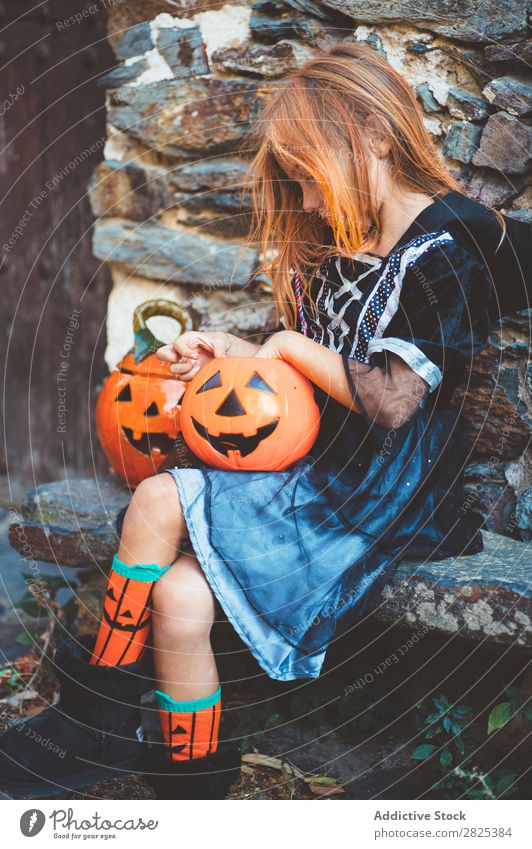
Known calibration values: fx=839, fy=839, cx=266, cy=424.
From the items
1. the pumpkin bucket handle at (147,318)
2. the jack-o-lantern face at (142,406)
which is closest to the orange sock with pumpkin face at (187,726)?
the jack-o-lantern face at (142,406)

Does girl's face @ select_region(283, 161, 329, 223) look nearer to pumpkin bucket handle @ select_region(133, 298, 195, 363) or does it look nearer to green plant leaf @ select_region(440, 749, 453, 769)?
pumpkin bucket handle @ select_region(133, 298, 195, 363)

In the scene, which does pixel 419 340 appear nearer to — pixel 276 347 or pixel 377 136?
pixel 276 347

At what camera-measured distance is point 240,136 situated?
226 centimetres

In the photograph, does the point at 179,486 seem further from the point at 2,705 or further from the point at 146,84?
the point at 146,84

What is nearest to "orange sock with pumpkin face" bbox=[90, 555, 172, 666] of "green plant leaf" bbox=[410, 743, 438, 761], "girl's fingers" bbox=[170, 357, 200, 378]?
"girl's fingers" bbox=[170, 357, 200, 378]

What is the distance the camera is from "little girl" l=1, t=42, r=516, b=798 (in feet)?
4.84

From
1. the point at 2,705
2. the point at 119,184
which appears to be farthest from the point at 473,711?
the point at 119,184

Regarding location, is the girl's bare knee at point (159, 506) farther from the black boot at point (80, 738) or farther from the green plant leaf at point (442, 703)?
the green plant leaf at point (442, 703)

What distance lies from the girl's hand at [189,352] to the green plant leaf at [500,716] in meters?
0.87

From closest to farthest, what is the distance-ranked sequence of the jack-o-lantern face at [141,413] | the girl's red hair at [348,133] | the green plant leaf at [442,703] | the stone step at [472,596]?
the stone step at [472,596], the girl's red hair at [348,133], the green plant leaf at [442,703], the jack-o-lantern face at [141,413]

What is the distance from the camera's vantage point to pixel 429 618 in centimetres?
154

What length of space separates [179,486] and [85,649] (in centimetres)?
39

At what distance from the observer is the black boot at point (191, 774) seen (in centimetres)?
146

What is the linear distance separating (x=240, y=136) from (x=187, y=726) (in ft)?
5.00
